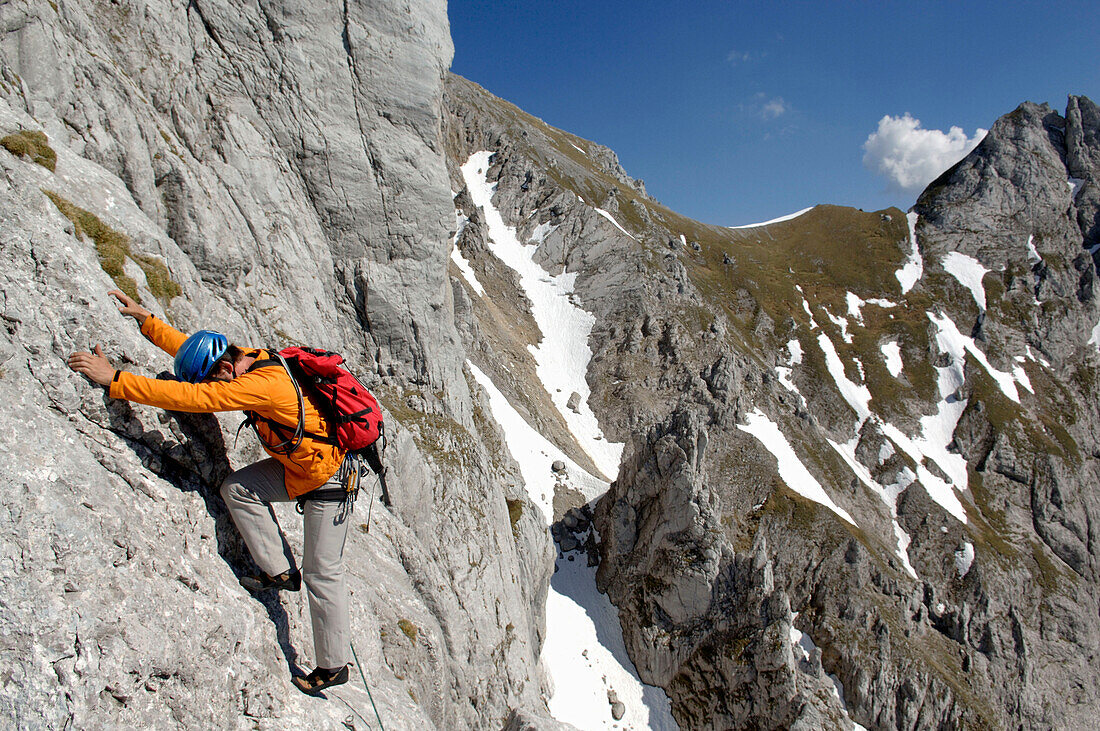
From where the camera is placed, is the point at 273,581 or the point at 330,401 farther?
the point at 273,581

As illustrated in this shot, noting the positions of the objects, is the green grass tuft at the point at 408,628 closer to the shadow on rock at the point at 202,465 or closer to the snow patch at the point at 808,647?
the shadow on rock at the point at 202,465

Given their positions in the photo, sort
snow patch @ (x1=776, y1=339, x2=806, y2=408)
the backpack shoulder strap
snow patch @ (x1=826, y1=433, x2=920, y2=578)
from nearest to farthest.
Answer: the backpack shoulder strap, snow patch @ (x1=826, y1=433, x2=920, y2=578), snow patch @ (x1=776, y1=339, x2=806, y2=408)

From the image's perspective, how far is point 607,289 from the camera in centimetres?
8169

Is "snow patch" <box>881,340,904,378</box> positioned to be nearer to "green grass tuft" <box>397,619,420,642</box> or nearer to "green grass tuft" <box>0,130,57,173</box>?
"green grass tuft" <box>397,619,420,642</box>

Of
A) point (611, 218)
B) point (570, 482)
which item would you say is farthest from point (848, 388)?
point (570, 482)

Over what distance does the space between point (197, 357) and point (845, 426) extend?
8939 centimetres

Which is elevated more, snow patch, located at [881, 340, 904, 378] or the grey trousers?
snow patch, located at [881, 340, 904, 378]

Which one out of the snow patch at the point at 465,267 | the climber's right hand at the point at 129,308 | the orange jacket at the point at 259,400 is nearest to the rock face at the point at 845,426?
the snow patch at the point at 465,267

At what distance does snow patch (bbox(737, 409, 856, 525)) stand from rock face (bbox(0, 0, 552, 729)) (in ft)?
146

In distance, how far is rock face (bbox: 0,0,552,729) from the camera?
5.44 m

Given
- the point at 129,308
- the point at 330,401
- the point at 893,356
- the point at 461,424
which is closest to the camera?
the point at 330,401

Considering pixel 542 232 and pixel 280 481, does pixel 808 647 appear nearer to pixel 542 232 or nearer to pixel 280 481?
pixel 280 481

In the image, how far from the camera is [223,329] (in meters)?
11.9

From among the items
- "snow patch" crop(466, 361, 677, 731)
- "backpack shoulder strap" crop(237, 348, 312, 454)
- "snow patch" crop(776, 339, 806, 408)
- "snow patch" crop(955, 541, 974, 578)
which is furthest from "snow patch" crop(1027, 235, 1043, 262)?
"backpack shoulder strap" crop(237, 348, 312, 454)
